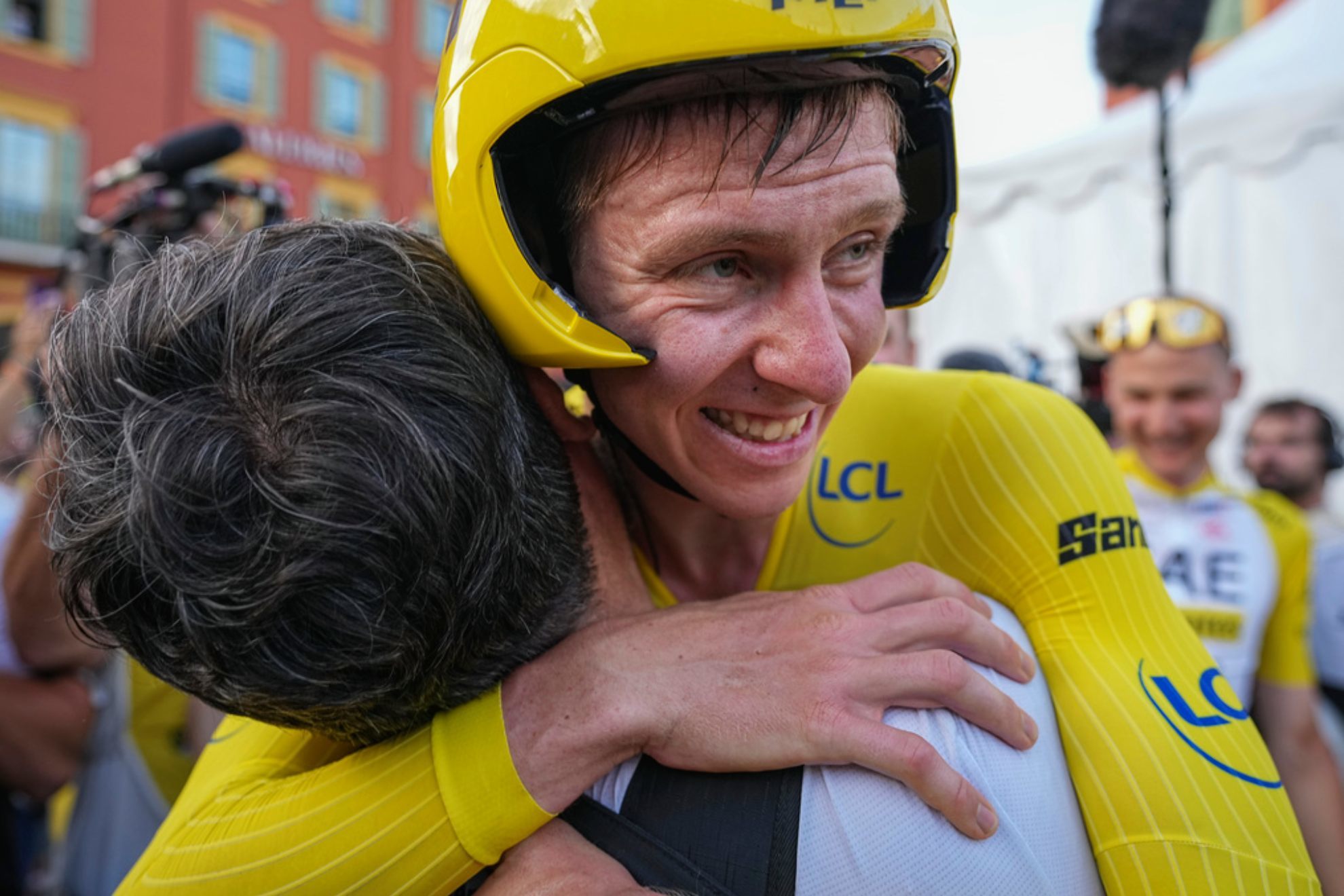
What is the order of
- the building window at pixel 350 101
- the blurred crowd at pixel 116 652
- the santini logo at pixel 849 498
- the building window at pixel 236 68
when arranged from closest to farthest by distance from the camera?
the santini logo at pixel 849 498 < the blurred crowd at pixel 116 652 < the building window at pixel 236 68 < the building window at pixel 350 101

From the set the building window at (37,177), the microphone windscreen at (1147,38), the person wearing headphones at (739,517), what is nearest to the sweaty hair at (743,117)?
the person wearing headphones at (739,517)

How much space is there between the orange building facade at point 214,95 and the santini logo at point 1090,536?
1605 cm

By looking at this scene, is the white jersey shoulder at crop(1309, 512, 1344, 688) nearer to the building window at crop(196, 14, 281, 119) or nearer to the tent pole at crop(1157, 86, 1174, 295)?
the tent pole at crop(1157, 86, 1174, 295)

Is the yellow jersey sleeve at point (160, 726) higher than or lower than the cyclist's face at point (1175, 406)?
lower

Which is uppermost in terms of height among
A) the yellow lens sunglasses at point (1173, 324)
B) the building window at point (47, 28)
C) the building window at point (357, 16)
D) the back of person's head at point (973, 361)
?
the building window at point (357, 16)

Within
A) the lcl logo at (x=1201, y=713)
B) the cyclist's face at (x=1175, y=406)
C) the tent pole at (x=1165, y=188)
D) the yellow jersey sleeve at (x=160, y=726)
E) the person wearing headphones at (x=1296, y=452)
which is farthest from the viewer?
the person wearing headphones at (x=1296, y=452)

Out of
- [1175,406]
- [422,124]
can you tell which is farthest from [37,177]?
[1175,406]

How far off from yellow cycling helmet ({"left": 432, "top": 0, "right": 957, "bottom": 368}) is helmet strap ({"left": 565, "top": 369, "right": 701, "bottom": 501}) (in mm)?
139

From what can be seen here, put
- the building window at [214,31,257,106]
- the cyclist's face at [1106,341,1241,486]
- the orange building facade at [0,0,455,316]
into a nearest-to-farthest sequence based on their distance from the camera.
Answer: the cyclist's face at [1106,341,1241,486] → the orange building facade at [0,0,455,316] → the building window at [214,31,257,106]

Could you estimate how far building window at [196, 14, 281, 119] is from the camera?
20.0 m

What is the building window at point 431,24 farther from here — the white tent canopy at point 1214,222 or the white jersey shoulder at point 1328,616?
the white jersey shoulder at point 1328,616

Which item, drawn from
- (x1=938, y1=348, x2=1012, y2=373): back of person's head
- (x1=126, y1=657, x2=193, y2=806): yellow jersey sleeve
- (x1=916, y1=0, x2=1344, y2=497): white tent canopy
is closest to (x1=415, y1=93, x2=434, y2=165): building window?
(x1=916, y1=0, x2=1344, y2=497): white tent canopy

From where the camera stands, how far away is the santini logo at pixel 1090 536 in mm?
1285

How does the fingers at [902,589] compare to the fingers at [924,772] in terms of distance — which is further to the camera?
the fingers at [902,589]
